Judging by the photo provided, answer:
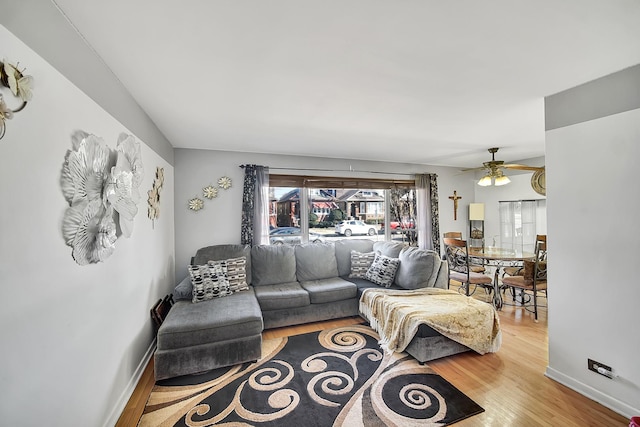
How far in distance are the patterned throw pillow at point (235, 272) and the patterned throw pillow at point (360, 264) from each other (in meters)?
1.57

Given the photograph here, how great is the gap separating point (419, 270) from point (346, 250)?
1.26 meters

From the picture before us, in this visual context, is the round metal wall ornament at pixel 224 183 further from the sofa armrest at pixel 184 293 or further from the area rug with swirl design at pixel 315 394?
the area rug with swirl design at pixel 315 394

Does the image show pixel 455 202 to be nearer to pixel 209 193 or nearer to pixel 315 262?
pixel 315 262

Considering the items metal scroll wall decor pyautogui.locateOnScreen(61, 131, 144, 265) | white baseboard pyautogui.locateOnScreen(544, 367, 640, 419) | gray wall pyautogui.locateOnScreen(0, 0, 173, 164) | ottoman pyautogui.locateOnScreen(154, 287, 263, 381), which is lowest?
white baseboard pyautogui.locateOnScreen(544, 367, 640, 419)

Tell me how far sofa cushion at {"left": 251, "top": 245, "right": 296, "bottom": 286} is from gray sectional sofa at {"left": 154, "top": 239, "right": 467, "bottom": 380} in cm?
1

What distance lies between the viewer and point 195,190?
396cm

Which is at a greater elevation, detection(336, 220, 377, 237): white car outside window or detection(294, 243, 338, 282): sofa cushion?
detection(336, 220, 377, 237): white car outside window

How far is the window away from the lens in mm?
4582

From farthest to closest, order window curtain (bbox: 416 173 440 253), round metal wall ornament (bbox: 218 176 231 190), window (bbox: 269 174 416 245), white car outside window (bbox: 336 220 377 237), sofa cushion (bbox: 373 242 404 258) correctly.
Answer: window curtain (bbox: 416 173 440 253) → white car outside window (bbox: 336 220 377 237) → window (bbox: 269 174 416 245) → round metal wall ornament (bbox: 218 176 231 190) → sofa cushion (bbox: 373 242 404 258)

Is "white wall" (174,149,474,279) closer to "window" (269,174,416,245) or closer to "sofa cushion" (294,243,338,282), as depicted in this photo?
"window" (269,174,416,245)

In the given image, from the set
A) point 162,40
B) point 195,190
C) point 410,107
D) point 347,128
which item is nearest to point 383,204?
point 347,128

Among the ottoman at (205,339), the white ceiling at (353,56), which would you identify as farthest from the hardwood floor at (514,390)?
the white ceiling at (353,56)

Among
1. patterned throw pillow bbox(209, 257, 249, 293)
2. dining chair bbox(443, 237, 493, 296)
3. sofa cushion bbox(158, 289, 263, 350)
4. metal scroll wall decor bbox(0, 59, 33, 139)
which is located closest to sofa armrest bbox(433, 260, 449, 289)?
dining chair bbox(443, 237, 493, 296)

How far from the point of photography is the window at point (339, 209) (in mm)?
4582
